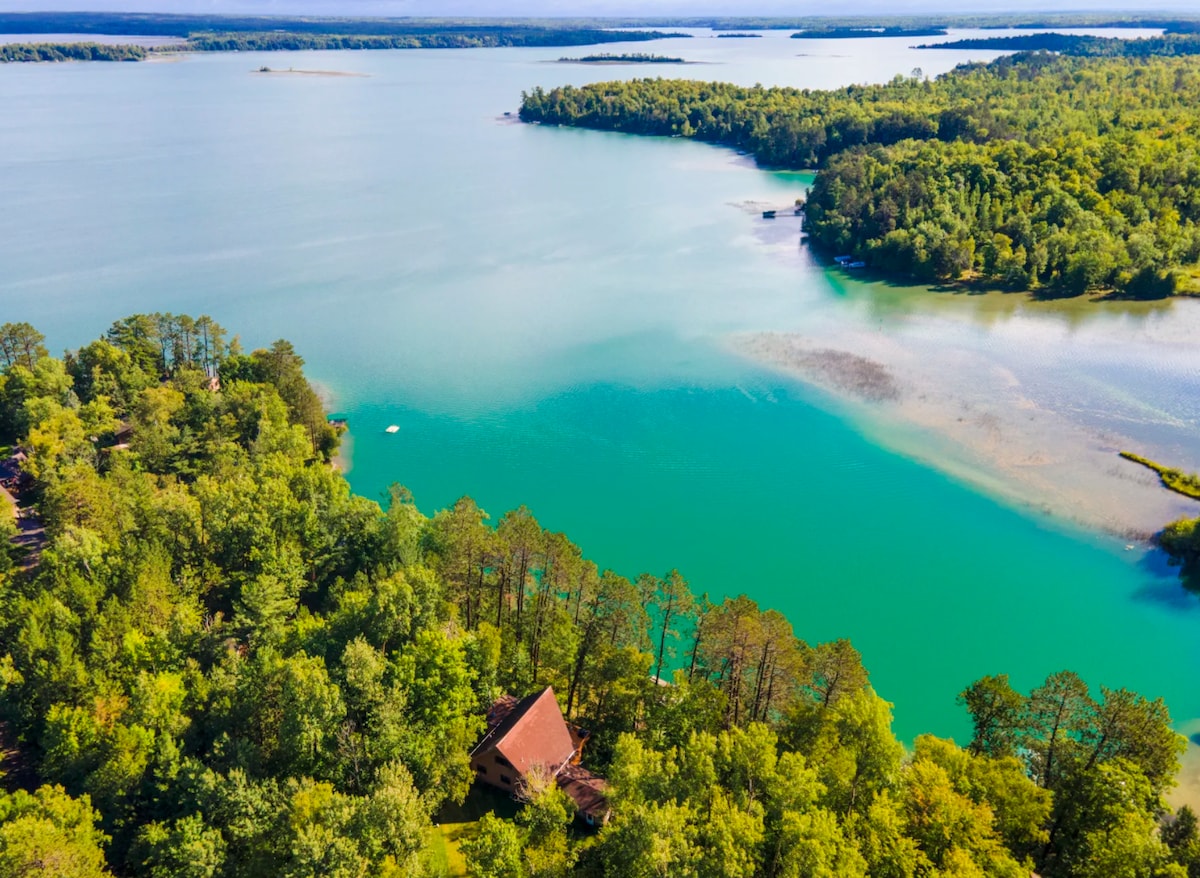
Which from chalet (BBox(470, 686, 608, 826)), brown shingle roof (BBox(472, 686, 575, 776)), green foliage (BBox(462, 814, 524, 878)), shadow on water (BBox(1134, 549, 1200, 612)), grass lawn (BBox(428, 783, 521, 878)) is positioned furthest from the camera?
shadow on water (BBox(1134, 549, 1200, 612))

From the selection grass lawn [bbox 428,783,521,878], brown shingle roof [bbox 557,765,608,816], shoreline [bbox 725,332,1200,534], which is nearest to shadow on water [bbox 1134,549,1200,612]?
shoreline [bbox 725,332,1200,534]

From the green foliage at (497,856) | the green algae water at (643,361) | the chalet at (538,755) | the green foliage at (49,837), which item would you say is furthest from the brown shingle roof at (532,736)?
the green algae water at (643,361)

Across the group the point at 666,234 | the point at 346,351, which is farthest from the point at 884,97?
the point at 346,351

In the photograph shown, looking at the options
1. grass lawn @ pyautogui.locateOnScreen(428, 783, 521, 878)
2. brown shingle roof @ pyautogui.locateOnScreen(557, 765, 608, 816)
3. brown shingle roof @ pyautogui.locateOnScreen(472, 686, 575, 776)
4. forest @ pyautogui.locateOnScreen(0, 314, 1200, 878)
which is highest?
forest @ pyautogui.locateOnScreen(0, 314, 1200, 878)

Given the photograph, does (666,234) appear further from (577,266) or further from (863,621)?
(863,621)

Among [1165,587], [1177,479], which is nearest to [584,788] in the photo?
[1165,587]

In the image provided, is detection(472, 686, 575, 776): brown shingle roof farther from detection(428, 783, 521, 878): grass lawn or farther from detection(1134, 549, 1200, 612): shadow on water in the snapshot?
detection(1134, 549, 1200, 612): shadow on water

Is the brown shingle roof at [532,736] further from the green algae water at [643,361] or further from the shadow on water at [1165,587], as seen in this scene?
the shadow on water at [1165,587]
